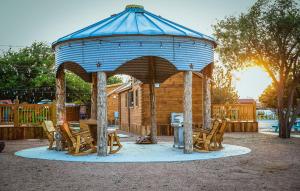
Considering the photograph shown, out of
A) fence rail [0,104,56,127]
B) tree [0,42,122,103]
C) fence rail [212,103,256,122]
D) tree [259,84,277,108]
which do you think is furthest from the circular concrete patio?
tree [259,84,277,108]

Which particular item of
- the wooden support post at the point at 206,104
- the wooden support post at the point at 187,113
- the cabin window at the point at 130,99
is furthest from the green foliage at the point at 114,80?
the wooden support post at the point at 187,113

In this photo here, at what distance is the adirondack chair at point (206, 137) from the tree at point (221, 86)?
1264 inches

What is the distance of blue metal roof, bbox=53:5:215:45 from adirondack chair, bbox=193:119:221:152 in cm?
284

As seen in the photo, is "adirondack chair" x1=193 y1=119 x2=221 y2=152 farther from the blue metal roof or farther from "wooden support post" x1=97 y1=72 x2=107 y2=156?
"wooden support post" x1=97 y1=72 x2=107 y2=156

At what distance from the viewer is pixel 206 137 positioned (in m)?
13.5

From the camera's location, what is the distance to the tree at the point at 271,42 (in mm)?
20016

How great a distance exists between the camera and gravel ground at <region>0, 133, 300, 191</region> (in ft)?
24.7

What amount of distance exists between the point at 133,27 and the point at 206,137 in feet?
13.9

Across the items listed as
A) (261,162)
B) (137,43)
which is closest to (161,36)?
(137,43)

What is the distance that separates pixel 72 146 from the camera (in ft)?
42.9

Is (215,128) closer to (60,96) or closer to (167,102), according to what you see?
(60,96)

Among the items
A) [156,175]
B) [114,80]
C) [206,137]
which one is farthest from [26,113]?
[114,80]

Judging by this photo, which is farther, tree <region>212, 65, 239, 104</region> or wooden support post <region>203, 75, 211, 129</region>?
tree <region>212, 65, 239, 104</region>

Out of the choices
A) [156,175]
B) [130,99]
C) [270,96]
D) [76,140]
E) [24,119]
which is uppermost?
[270,96]
